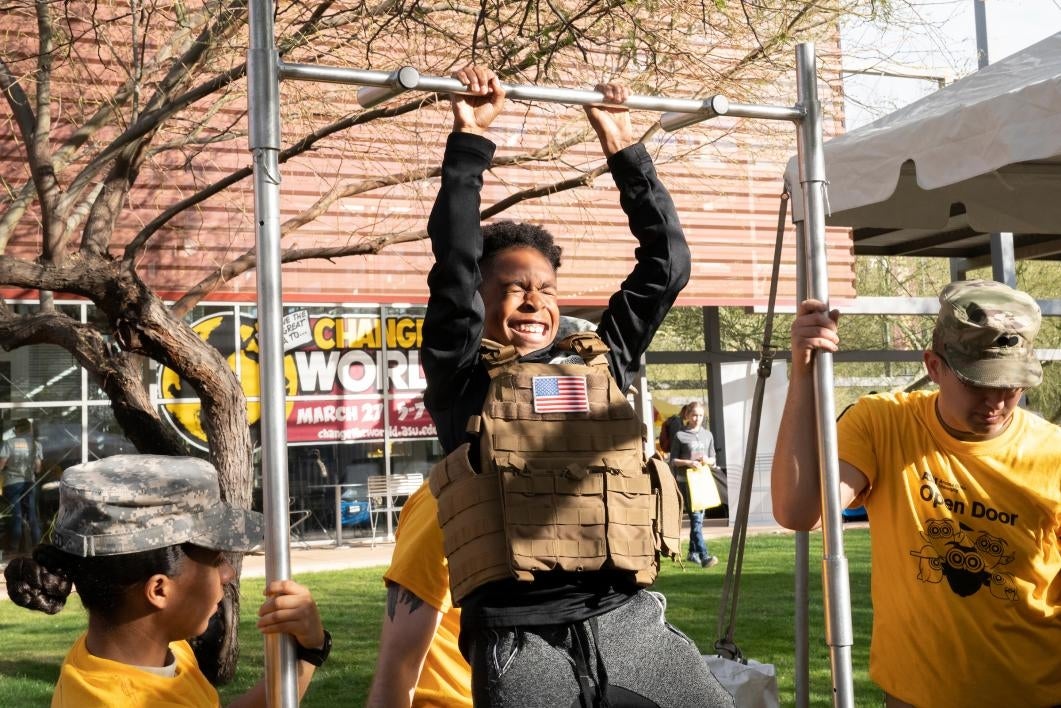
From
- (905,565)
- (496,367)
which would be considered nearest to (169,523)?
(496,367)

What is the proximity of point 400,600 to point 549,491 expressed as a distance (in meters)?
0.49

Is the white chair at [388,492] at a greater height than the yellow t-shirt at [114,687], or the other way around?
the yellow t-shirt at [114,687]

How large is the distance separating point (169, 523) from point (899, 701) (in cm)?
182

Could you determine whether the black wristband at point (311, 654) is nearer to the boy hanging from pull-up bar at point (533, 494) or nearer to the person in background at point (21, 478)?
the boy hanging from pull-up bar at point (533, 494)

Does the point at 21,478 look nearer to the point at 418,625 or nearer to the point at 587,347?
the point at 418,625

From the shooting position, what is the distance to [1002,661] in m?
2.96

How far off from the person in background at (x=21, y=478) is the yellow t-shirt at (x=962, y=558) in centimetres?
1284

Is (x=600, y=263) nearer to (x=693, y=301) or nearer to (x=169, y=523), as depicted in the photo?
(x=693, y=301)

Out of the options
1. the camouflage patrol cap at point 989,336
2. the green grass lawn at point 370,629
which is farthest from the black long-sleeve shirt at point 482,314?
the green grass lawn at point 370,629

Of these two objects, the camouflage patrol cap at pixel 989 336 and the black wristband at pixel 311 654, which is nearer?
the black wristband at pixel 311 654

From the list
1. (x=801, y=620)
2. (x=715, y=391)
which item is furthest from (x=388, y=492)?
(x=801, y=620)

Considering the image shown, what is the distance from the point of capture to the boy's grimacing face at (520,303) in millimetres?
2697

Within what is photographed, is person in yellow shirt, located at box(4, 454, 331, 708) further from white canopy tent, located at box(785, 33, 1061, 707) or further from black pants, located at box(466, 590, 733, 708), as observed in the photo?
white canopy tent, located at box(785, 33, 1061, 707)

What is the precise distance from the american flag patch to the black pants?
0.40 meters
